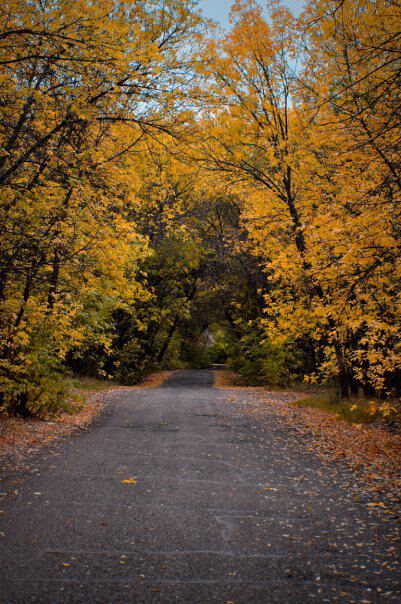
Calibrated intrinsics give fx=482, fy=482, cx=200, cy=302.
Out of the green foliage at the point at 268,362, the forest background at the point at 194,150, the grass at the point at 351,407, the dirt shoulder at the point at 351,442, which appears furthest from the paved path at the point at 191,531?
the green foliage at the point at 268,362

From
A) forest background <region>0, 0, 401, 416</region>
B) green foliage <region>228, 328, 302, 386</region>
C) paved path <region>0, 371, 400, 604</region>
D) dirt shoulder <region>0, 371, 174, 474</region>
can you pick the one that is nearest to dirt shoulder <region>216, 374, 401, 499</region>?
paved path <region>0, 371, 400, 604</region>

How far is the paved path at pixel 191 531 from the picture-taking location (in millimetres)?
3547

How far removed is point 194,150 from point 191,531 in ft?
21.2

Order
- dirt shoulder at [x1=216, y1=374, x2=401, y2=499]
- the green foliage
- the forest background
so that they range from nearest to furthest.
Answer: the forest background → dirt shoulder at [x1=216, y1=374, x2=401, y2=499] → the green foliage

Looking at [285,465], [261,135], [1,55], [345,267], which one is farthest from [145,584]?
[261,135]

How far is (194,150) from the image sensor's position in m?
8.79

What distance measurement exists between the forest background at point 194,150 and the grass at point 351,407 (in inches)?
23.5

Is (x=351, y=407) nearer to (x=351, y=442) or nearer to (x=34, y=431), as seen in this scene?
(x=351, y=442)

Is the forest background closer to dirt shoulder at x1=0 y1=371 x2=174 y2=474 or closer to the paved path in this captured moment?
dirt shoulder at x1=0 y1=371 x2=174 y2=474

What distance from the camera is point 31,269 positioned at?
677cm

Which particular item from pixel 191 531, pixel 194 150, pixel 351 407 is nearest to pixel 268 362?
pixel 351 407

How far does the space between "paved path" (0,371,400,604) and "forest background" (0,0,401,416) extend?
2306mm

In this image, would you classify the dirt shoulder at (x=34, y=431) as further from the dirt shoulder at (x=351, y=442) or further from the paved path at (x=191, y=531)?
the dirt shoulder at (x=351, y=442)

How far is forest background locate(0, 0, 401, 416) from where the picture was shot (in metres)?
6.14
